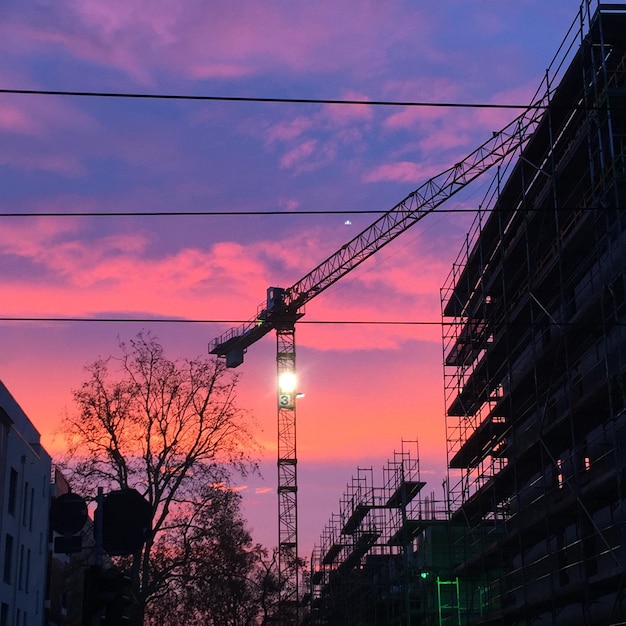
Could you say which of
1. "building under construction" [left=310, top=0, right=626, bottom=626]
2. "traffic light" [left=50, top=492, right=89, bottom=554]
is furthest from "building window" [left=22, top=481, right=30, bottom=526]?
"traffic light" [left=50, top=492, right=89, bottom=554]

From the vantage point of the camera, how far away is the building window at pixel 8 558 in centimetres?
4156

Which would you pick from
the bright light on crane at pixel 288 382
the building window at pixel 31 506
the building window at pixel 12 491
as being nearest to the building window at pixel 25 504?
the building window at pixel 31 506

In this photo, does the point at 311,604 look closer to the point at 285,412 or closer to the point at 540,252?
the point at 285,412

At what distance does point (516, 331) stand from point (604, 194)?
11825 mm

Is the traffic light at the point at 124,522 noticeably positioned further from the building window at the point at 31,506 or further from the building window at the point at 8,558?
the building window at the point at 31,506

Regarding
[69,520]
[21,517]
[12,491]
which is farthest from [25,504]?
[69,520]

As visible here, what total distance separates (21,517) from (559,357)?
2436 cm

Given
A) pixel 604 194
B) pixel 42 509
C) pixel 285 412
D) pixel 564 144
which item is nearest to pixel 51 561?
pixel 42 509

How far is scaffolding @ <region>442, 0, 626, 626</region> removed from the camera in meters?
26.2

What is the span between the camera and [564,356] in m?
31.5

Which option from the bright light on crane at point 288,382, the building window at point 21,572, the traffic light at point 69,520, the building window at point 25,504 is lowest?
the traffic light at point 69,520

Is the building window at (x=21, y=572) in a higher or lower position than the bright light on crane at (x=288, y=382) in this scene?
lower

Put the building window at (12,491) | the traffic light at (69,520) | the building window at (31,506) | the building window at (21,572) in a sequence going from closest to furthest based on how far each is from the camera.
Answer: the traffic light at (69,520)
the building window at (12,491)
the building window at (21,572)
the building window at (31,506)

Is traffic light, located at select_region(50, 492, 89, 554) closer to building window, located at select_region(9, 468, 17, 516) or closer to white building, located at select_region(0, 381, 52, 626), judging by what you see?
white building, located at select_region(0, 381, 52, 626)
